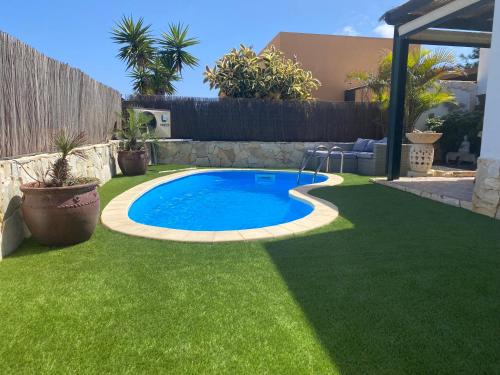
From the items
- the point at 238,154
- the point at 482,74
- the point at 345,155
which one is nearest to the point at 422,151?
the point at 345,155

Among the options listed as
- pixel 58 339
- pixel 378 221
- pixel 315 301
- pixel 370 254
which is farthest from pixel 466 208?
pixel 58 339

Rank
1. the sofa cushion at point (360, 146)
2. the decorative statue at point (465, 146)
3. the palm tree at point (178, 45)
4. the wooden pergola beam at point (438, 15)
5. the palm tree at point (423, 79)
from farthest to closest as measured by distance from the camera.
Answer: the palm tree at point (178, 45) < the sofa cushion at point (360, 146) < the palm tree at point (423, 79) < the decorative statue at point (465, 146) < the wooden pergola beam at point (438, 15)

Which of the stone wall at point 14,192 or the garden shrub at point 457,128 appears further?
the garden shrub at point 457,128

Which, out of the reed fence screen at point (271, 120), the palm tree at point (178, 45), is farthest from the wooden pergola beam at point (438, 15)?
the palm tree at point (178, 45)

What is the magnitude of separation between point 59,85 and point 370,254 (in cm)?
593

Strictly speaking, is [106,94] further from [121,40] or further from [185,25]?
[185,25]

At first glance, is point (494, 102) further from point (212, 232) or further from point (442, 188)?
point (212, 232)

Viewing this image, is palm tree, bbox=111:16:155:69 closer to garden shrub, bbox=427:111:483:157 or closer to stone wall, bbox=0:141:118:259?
garden shrub, bbox=427:111:483:157

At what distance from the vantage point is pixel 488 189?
5.37 meters

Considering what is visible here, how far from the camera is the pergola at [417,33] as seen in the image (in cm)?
702

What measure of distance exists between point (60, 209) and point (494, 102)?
601cm

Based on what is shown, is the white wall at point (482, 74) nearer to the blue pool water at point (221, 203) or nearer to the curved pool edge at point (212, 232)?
the blue pool water at point (221, 203)

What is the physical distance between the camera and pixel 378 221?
5098 millimetres

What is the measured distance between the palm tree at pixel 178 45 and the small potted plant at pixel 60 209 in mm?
16597
